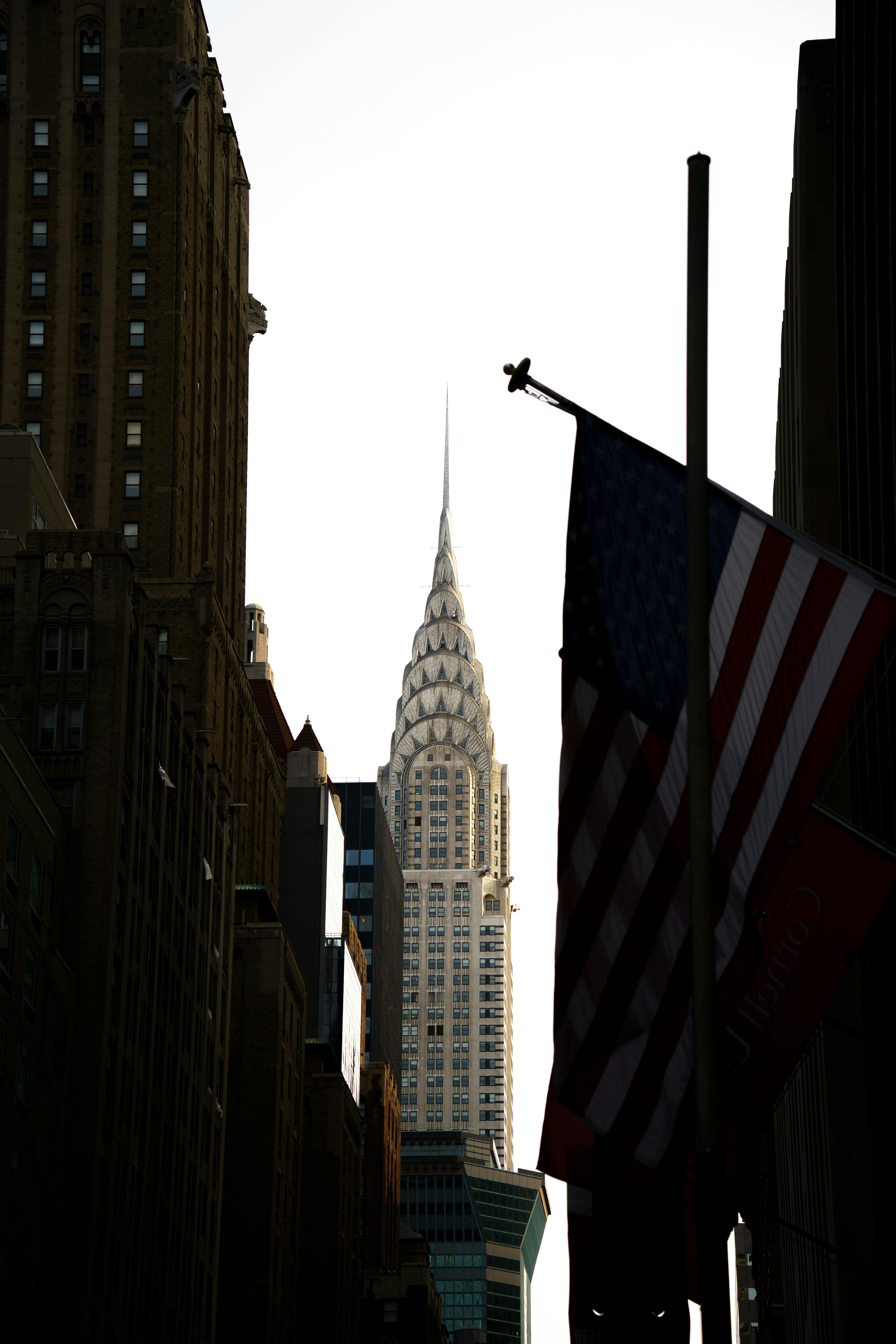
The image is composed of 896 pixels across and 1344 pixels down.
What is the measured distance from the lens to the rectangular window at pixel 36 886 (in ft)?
220

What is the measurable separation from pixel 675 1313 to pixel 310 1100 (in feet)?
374

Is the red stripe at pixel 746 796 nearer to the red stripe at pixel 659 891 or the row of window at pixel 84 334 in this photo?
the red stripe at pixel 659 891

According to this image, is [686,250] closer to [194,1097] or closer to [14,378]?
[194,1097]

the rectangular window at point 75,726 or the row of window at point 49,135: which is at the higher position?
the row of window at point 49,135

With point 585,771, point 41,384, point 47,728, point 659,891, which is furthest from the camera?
point 41,384

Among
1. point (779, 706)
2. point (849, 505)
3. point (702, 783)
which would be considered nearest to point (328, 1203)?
point (849, 505)

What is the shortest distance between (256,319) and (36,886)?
9079 cm

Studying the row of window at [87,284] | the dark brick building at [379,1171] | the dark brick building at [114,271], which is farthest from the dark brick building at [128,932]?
the dark brick building at [379,1171]

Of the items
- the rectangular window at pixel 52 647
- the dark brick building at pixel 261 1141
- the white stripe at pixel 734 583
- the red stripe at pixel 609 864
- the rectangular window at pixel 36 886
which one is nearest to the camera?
the white stripe at pixel 734 583

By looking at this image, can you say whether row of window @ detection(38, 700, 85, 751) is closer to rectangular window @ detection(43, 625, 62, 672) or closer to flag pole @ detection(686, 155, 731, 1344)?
rectangular window @ detection(43, 625, 62, 672)

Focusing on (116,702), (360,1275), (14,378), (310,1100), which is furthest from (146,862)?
(360,1275)

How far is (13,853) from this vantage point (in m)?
64.4

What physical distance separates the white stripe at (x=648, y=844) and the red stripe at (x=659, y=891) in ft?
0.16

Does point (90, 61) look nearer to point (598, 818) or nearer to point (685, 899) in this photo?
point (598, 818)
